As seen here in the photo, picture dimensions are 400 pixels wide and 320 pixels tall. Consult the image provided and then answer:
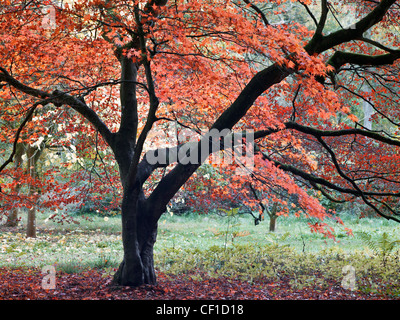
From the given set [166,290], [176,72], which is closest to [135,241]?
[166,290]

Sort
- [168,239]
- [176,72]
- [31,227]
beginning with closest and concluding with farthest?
1. [176,72]
2. [31,227]
3. [168,239]

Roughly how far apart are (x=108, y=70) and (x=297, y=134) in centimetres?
429

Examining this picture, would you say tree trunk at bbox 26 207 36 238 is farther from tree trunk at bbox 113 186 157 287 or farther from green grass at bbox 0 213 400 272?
tree trunk at bbox 113 186 157 287

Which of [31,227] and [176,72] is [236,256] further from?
[31,227]

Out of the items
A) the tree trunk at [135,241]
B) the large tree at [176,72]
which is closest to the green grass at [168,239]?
the tree trunk at [135,241]

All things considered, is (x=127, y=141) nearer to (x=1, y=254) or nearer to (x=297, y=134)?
(x=297, y=134)

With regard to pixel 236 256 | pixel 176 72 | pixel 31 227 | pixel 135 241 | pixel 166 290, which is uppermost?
pixel 176 72

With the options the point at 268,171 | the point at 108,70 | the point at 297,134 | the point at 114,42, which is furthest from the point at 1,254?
the point at 297,134

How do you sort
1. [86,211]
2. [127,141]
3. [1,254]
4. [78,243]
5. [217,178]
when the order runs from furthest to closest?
1. [86,211]
2. [217,178]
3. [78,243]
4. [1,254]
5. [127,141]

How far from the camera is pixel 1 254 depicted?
969 centimetres

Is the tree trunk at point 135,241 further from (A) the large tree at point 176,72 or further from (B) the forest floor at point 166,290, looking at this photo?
(B) the forest floor at point 166,290

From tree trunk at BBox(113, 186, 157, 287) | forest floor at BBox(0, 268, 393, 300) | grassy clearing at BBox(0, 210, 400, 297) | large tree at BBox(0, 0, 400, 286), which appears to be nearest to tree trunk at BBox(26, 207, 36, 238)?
grassy clearing at BBox(0, 210, 400, 297)

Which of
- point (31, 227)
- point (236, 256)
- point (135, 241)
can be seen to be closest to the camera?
point (135, 241)
